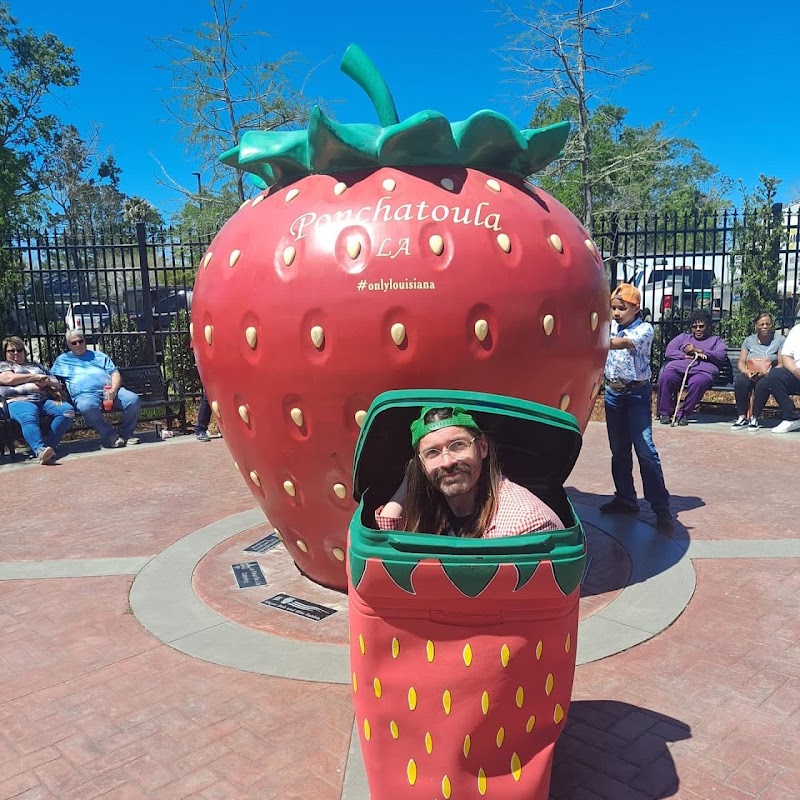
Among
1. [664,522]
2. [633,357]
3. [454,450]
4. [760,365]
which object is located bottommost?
[664,522]

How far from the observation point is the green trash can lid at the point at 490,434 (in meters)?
2.38

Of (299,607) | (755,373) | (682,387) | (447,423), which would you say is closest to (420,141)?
(447,423)

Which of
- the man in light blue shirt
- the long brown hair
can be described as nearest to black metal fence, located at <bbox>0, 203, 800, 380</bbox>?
the man in light blue shirt

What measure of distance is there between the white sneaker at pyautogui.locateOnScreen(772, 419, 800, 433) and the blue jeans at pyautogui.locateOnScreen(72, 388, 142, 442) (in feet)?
25.7

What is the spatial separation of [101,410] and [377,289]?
22.4ft

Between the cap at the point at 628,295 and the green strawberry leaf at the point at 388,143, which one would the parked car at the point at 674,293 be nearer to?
the cap at the point at 628,295

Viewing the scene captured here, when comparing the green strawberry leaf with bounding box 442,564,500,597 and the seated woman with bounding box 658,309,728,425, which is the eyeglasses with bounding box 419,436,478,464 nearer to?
the green strawberry leaf with bounding box 442,564,500,597

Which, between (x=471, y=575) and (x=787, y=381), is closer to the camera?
(x=471, y=575)

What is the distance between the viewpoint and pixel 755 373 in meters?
9.15

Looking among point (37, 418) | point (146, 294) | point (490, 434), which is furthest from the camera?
point (146, 294)

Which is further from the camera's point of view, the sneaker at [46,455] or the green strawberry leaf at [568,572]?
the sneaker at [46,455]

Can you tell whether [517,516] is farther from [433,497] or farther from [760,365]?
[760,365]

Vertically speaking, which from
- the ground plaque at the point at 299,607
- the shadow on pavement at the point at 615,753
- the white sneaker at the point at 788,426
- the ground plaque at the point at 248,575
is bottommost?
the shadow on pavement at the point at 615,753

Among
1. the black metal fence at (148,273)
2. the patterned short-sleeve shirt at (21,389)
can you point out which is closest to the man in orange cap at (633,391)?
the black metal fence at (148,273)
